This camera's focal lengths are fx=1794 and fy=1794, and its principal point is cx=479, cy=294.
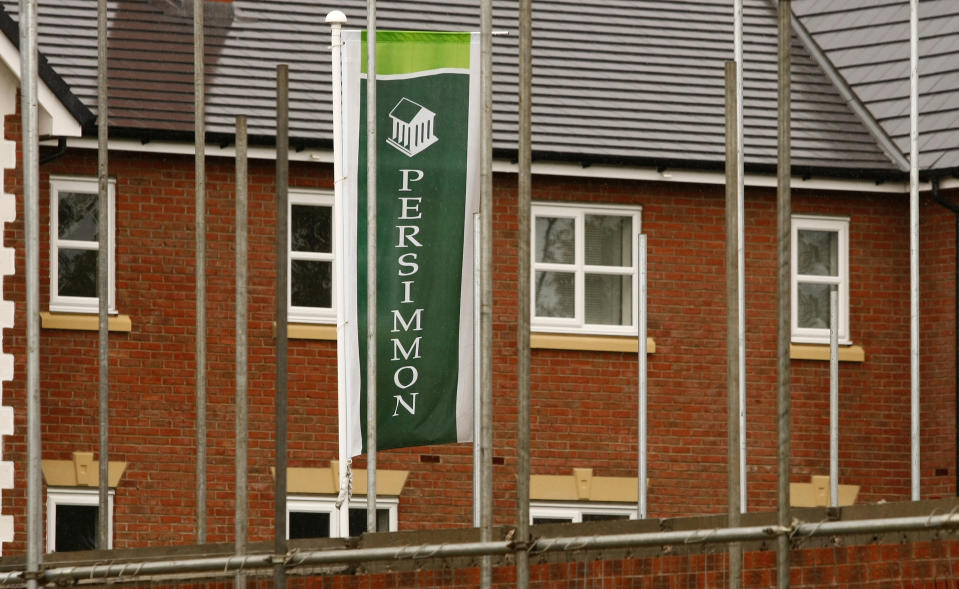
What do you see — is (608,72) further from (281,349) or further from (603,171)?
(281,349)

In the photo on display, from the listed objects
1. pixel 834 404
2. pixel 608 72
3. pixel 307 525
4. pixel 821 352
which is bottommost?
pixel 307 525

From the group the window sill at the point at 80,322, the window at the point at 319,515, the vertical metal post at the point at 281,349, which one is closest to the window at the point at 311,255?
the window sill at the point at 80,322

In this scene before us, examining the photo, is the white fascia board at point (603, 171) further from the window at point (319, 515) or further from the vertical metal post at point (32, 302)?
the vertical metal post at point (32, 302)

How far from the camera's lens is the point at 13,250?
48.6 ft

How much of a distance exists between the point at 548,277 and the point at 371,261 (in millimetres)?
5166

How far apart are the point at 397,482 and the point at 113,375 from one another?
268 centimetres

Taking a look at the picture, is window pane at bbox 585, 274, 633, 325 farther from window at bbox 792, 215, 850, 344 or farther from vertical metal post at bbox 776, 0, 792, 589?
vertical metal post at bbox 776, 0, 792, 589

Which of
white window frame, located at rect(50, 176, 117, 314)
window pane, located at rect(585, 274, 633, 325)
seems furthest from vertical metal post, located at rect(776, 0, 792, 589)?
white window frame, located at rect(50, 176, 117, 314)

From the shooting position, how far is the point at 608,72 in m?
17.7

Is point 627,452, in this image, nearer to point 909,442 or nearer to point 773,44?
point 909,442

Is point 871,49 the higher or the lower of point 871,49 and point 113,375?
the higher

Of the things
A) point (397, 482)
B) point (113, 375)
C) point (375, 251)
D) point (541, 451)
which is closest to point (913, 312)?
point (541, 451)

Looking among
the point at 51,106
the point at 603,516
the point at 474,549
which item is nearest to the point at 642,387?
the point at 603,516

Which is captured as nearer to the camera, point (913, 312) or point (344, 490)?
point (344, 490)
